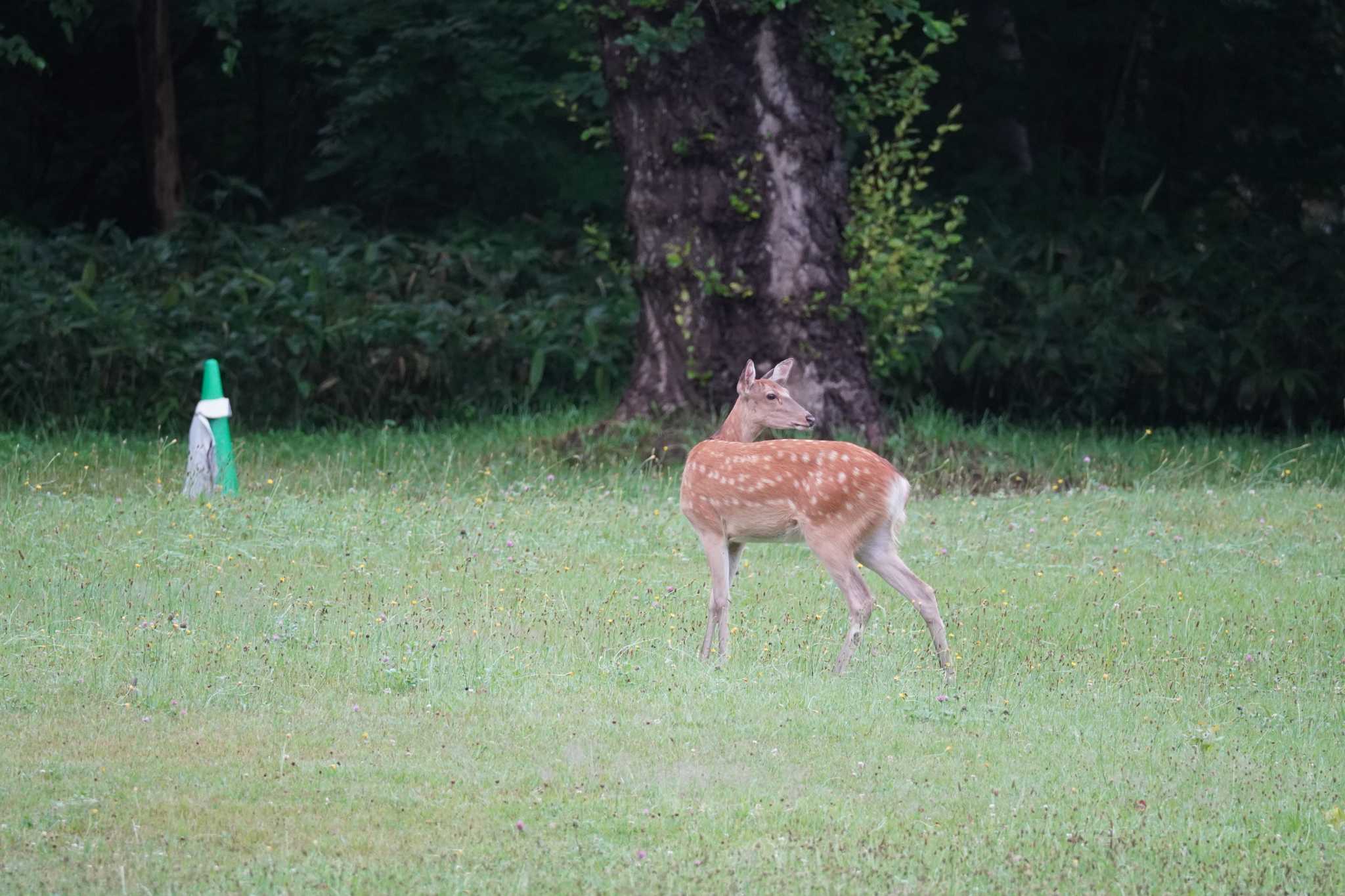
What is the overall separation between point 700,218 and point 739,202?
0.44m

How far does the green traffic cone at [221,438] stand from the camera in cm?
1212

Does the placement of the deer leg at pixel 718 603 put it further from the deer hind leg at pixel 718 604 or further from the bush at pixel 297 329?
the bush at pixel 297 329

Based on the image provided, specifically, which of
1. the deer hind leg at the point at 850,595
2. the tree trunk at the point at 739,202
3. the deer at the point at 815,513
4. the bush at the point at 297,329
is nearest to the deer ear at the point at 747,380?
the deer at the point at 815,513

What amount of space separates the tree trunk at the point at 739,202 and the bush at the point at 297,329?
1.10 metres

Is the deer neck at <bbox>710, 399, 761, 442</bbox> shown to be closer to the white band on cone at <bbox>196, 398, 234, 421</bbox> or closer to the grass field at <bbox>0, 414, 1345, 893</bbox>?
the grass field at <bbox>0, 414, 1345, 893</bbox>

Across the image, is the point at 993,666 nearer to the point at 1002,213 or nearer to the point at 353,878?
the point at 353,878

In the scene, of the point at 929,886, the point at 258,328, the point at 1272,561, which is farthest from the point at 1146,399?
the point at 929,886

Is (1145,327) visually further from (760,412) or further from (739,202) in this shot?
(760,412)

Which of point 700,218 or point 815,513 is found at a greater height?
point 700,218

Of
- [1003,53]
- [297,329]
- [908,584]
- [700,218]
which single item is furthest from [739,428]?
[1003,53]

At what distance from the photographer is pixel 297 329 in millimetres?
16734

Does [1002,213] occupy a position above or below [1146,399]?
above

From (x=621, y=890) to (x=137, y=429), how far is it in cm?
1224

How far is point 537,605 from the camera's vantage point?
29.5 ft
